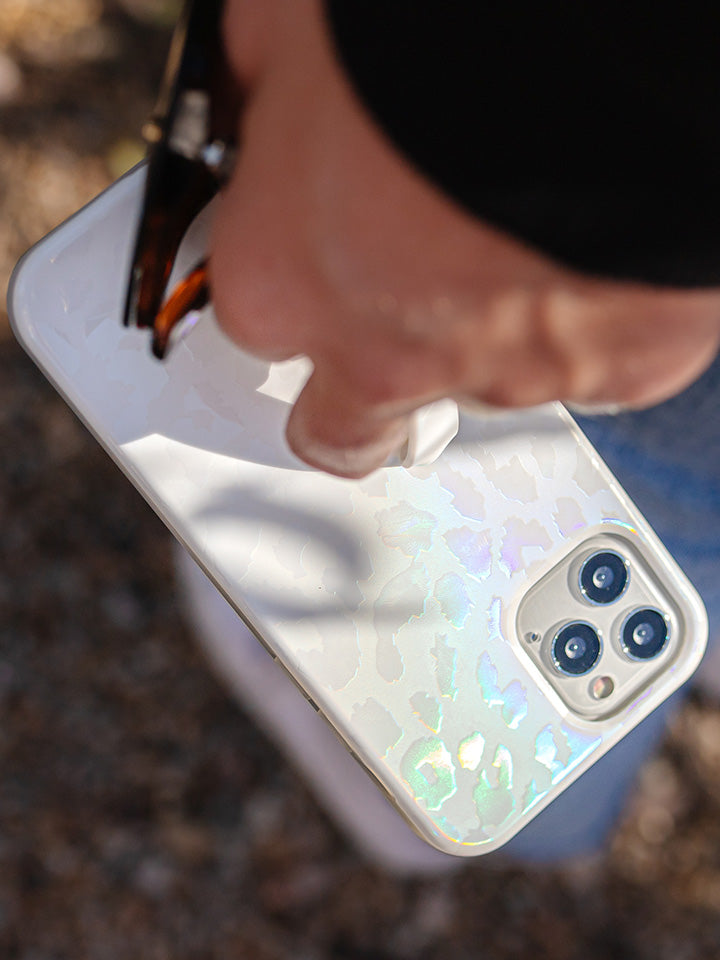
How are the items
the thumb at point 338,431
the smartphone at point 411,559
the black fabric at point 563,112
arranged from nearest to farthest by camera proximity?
1. the black fabric at point 563,112
2. the thumb at point 338,431
3. the smartphone at point 411,559

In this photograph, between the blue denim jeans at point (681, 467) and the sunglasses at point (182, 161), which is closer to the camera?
the sunglasses at point (182, 161)

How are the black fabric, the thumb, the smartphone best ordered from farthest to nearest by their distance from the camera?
the smartphone < the thumb < the black fabric

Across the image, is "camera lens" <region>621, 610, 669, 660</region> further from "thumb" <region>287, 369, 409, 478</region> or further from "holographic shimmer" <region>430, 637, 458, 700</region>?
"thumb" <region>287, 369, 409, 478</region>

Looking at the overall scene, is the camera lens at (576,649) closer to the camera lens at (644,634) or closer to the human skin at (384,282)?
the camera lens at (644,634)

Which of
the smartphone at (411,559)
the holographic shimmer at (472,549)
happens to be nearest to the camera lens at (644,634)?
the smartphone at (411,559)

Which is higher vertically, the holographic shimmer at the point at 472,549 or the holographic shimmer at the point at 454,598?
the holographic shimmer at the point at 472,549

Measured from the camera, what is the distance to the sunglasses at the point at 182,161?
1.05ft

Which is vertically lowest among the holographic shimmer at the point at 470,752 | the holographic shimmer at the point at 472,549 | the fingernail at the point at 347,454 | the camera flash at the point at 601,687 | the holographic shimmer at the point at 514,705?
the holographic shimmer at the point at 470,752

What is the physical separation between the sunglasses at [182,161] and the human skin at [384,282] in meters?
0.02

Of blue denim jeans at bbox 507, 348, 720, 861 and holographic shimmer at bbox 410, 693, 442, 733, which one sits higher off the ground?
blue denim jeans at bbox 507, 348, 720, 861

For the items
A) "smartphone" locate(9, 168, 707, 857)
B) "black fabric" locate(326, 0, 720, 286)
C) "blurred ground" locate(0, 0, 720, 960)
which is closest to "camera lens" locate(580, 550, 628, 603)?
"smartphone" locate(9, 168, 707, 857)

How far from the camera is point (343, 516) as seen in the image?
1.80 ft

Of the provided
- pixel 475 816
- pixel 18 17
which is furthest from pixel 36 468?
pixel 475 816

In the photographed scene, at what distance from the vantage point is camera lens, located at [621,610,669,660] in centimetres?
58
